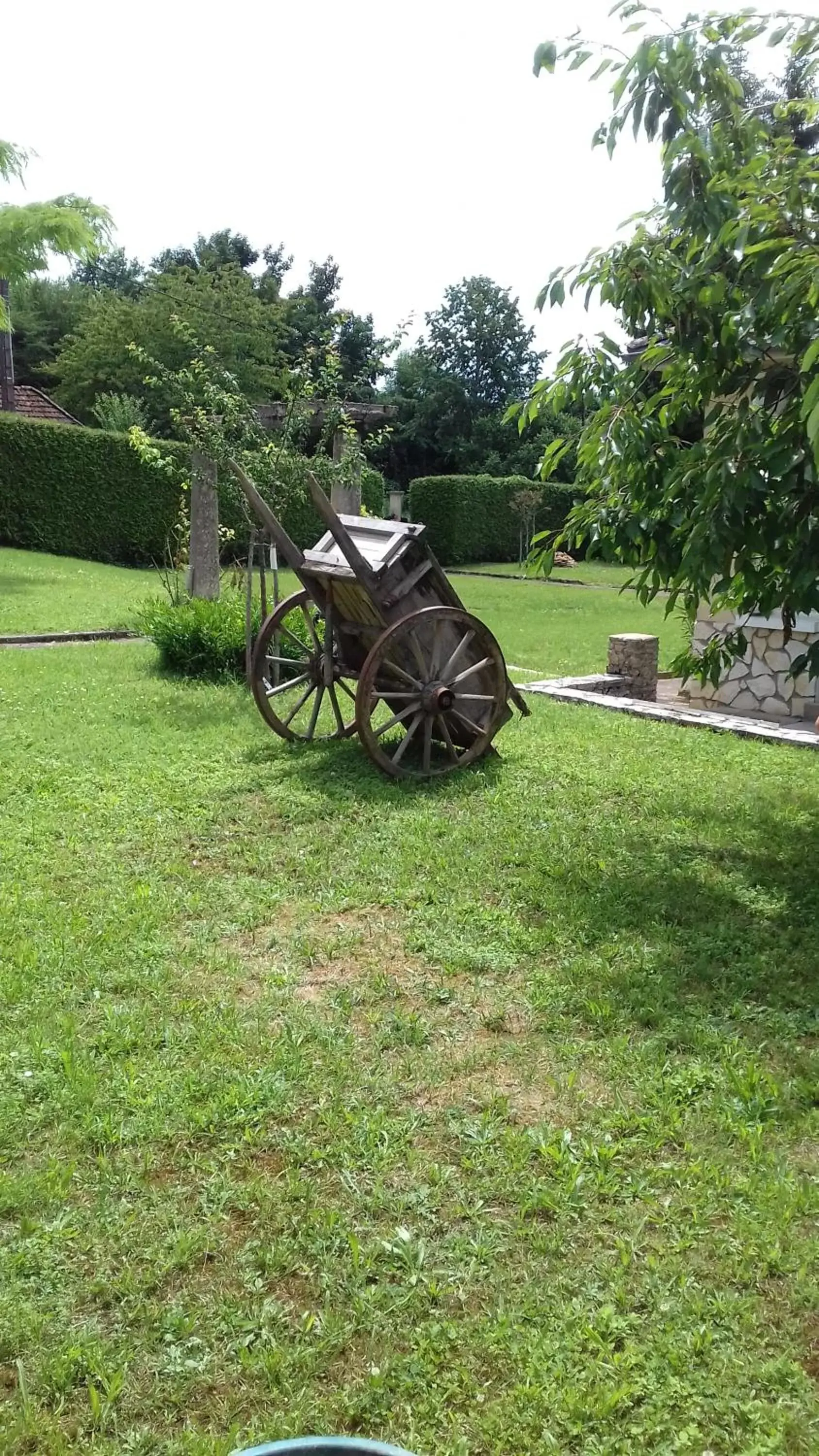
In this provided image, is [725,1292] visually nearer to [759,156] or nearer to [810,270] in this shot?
[810,270]

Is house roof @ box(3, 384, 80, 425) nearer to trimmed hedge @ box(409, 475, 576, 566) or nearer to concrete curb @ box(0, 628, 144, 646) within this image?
trimmed hedge @ box(409, 475, 576, 566)

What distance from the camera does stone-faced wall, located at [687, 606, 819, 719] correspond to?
9.05 m

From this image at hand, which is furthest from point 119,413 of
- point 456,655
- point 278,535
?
point 456,655

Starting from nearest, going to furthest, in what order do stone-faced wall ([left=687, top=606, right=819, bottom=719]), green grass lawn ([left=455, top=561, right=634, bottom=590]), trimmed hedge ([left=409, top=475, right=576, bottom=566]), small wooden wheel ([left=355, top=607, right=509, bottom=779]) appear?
1. small wooden wheel ([left=355, top=607, right=509, bottom=779])
2. stone-faced wall ([left=687, top=606, right=819, bottom=719])
3. green grass lawn ([left=455, top=561, right=634, bottom=590])
4. trimmed hedge ([left=409, top=475, right=576, bottom=566])

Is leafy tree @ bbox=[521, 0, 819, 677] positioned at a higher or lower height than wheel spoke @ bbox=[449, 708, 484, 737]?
higher

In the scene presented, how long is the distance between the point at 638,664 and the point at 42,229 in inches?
466

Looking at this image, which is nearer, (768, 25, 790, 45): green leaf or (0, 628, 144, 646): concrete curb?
(768, 25, 790, 45): green leaf

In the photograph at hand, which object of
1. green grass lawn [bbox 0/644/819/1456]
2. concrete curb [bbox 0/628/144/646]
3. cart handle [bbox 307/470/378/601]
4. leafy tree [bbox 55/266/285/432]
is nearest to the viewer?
green grass lawn [bbox 0/644/819/1456]

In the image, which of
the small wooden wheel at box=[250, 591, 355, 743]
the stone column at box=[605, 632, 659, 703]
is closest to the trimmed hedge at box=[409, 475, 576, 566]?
the stone column at box=[605, 632, 659, 703]

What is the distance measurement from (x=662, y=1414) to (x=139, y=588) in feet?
50.8

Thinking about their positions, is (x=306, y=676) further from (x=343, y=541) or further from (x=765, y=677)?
(x=765, y=677)

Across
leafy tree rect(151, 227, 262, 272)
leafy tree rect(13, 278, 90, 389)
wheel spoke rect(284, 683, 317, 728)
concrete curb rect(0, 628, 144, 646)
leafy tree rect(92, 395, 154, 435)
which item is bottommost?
wheel spoke rect(284, 683, 317, 728)

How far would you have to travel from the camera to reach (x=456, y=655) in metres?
6.33

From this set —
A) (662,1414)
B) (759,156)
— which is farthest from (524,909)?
(759,156)
